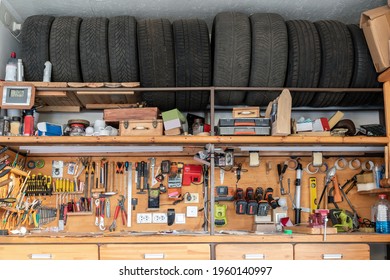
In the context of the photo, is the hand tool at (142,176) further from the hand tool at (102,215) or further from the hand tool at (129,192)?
the hand tool at (102,215)

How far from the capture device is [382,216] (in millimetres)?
3795

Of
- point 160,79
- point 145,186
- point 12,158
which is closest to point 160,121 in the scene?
point 160,79

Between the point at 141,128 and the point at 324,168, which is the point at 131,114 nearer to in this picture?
the point at 141,128

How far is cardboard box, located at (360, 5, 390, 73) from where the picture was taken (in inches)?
145

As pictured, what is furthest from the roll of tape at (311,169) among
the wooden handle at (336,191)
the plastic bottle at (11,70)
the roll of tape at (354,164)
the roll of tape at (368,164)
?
the plastic bottle at (11,70)

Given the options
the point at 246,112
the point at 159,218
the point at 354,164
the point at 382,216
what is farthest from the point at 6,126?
the point at 382,216

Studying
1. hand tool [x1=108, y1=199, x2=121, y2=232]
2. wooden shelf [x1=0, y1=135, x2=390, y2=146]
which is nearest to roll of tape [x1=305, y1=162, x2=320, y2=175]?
wooden shelf [x1=0, y1=135, x2=390, y2=146]

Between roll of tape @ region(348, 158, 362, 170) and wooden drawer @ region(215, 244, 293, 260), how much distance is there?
114cm

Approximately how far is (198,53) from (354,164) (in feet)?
5.57

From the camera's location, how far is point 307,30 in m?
3.91

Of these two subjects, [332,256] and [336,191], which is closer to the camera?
[332,256]

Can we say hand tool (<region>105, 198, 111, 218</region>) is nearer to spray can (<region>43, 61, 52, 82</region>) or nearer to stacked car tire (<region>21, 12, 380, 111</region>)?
stacked car tire (<region>21, 12, 380, 111</region>)

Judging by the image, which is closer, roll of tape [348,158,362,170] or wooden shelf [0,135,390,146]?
wooden shelf [0,135,390,146]

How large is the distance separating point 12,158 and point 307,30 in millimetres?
2635
